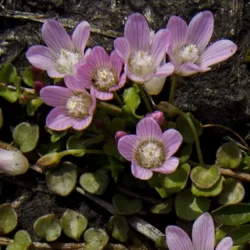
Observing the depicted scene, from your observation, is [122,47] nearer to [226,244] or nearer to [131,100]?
[131,100]

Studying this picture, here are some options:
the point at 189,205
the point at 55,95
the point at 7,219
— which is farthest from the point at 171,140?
the point at 7,219

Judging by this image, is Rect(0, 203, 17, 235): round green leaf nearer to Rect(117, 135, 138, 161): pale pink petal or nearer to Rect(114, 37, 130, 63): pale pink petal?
Rect(117, 135, 138, 161): pale pink petal

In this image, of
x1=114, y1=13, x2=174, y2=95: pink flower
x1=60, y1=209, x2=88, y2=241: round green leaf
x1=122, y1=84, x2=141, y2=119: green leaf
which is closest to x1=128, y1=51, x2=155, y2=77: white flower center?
x1=114, y1=13, x2=174, y2=95: pink flower

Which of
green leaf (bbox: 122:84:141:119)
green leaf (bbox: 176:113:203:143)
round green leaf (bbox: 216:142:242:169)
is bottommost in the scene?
round green leaf (bbox: 216:142:242:169)

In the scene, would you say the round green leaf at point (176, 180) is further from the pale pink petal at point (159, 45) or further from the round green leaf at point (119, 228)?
the pale pink petal at point (159, 45)

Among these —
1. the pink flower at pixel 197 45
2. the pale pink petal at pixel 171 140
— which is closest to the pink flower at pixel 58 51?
the pink flower at pixel 197 45
